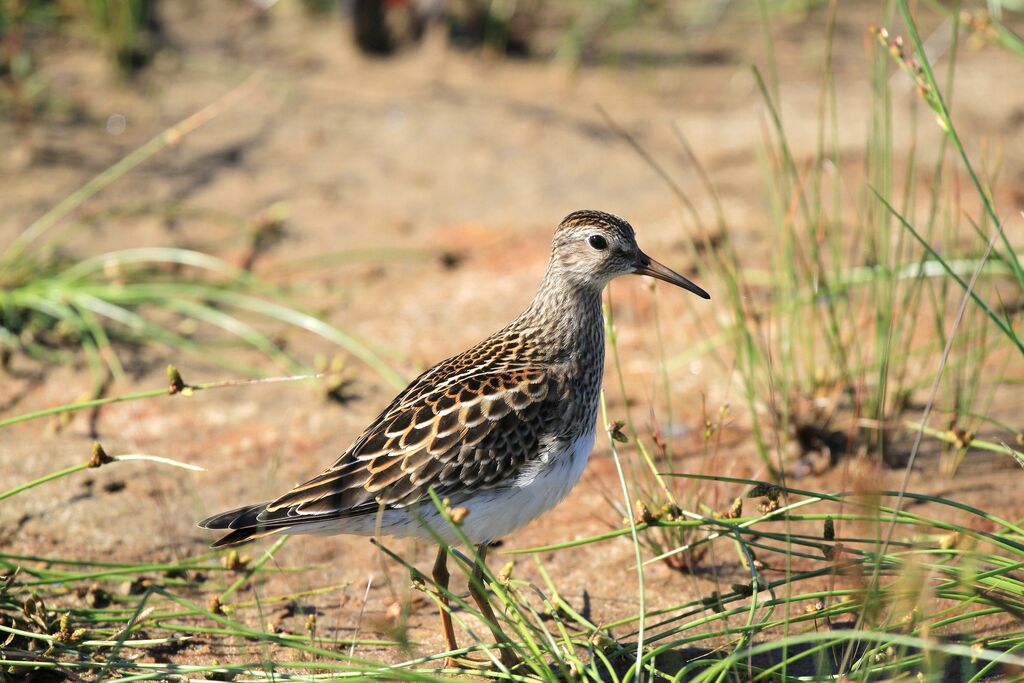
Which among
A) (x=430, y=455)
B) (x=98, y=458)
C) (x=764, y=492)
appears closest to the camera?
(x=764, y=492)

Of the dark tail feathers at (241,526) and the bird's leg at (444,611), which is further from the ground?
the dark tail feathers at (241,526)

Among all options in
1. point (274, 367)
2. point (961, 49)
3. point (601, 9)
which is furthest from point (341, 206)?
point (961, 49)

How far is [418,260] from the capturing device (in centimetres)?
703

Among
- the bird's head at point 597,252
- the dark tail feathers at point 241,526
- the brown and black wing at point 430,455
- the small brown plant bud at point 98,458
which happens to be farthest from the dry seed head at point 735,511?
the small brown plant bud at point 98,458

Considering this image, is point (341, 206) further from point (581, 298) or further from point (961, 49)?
point (961, 49)

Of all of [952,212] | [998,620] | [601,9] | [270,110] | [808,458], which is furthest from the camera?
[601,9]

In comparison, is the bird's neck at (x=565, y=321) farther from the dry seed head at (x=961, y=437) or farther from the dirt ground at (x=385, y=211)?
the dry seed head at (x=961, y=437)

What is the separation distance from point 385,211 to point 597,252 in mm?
3452

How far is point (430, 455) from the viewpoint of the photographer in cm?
390

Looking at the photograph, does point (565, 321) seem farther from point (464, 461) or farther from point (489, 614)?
point (489, 614)

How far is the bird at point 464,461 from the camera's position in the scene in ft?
12.6

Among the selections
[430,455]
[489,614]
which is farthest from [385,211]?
[489,614]

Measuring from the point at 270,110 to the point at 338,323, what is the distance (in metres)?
2.75

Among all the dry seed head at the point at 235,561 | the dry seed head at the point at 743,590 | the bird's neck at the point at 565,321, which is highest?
the bird's neck at the point at 565,321
